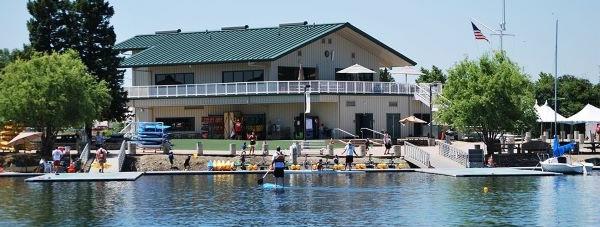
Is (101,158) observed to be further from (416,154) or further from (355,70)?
(355,70)

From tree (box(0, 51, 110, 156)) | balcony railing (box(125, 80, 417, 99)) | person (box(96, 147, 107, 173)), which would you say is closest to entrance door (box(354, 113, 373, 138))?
balcony railing (box(125, 80, 417, 99))

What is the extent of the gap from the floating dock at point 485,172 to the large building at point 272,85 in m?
19.0

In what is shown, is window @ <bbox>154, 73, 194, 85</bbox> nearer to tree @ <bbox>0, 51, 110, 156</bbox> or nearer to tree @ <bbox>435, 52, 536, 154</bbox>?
tree @ <bbox>0, 51, 110, 156</bbox>

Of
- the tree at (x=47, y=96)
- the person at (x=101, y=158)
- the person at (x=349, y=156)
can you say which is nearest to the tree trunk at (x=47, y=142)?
the tree at (x=47, y=96)

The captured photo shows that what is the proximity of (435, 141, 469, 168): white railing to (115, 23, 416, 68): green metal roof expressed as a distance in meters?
18.0

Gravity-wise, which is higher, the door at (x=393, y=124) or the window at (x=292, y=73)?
the window at (x=292, y=73)

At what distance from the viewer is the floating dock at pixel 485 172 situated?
5516cm

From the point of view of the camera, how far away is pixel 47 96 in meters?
63.0

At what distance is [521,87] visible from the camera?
217 ft

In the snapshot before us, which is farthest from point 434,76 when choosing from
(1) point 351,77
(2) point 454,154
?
(2) point 454,154

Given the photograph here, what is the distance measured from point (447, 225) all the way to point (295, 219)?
518cm

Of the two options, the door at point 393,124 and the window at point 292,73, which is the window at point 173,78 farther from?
the door at point 393,124

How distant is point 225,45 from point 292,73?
6038 mm

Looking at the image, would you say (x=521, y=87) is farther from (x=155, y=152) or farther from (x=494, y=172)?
(x=155, y=152)
